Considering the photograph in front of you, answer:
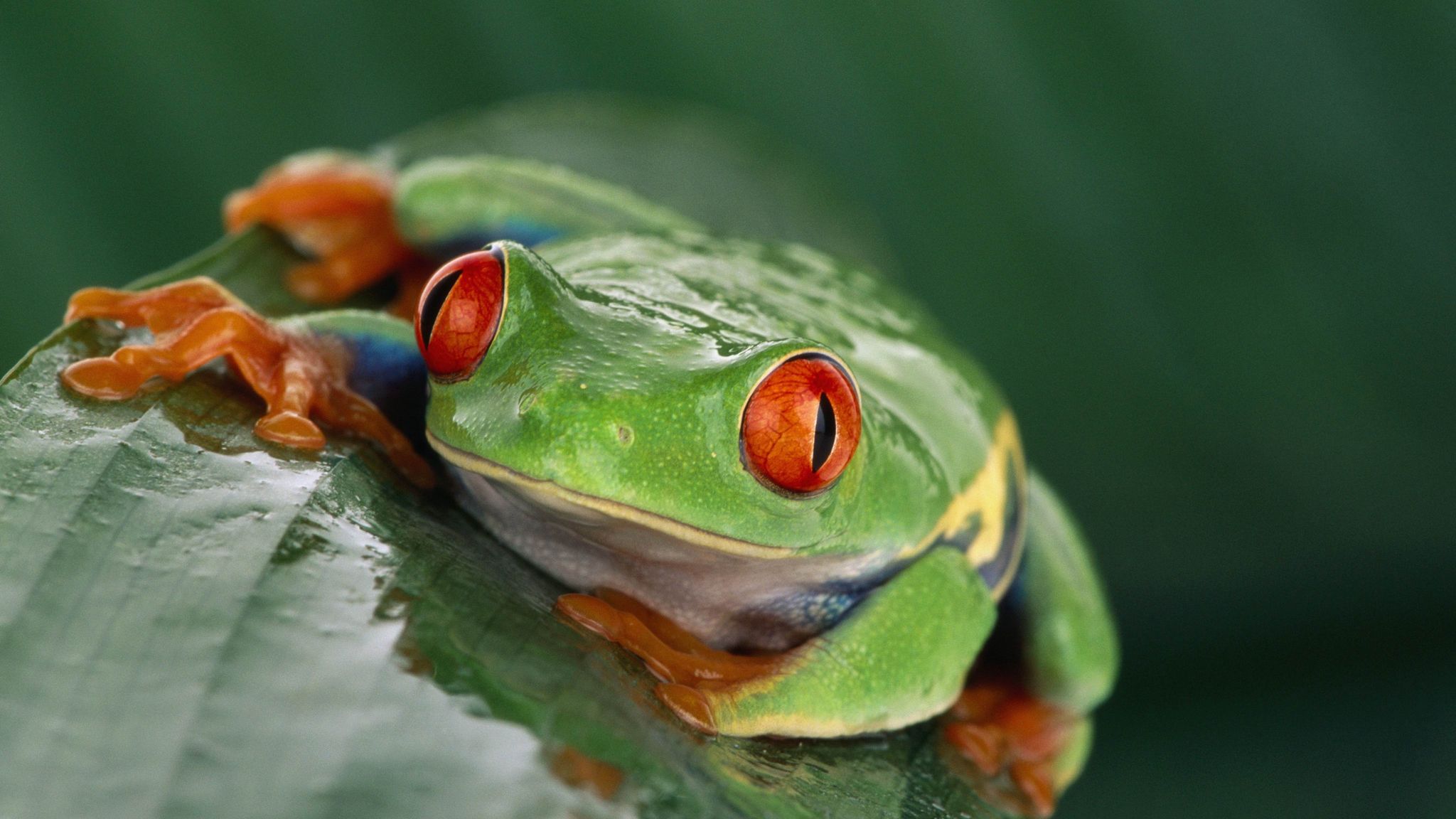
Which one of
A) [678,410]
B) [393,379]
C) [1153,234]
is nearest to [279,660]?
[678,410]

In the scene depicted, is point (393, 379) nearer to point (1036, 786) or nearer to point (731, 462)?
point (731, 462)

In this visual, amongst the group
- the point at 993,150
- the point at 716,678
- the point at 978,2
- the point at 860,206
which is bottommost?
the point at 716,678

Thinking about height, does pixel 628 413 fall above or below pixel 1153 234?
below

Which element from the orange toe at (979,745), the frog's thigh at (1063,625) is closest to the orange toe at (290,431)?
the orange toe at (979,745)

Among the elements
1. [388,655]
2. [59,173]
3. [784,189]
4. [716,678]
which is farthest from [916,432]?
[59,173]

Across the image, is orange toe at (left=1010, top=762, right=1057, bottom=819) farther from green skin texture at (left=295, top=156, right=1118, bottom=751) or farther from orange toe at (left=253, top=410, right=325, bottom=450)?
orange toe at (left=253, top=410, right=325, bottom=450)

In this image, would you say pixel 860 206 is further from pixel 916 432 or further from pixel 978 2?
pixel 916 432
